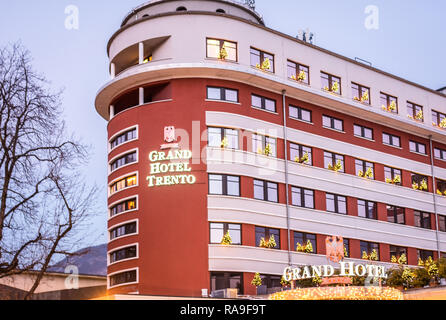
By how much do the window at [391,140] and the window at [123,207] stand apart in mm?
24776

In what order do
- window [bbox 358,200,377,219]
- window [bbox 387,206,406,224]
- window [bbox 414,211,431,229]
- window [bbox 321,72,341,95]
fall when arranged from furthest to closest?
1. window [bbox 414,211,431,229]
2. window [bbox 387,206,406,224]
3. window [bbox 358,200,377,219]
4. window [bbox 321,72,341,95]

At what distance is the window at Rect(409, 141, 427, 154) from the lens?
228 feet

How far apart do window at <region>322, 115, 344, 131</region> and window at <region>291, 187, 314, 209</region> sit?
21.3ft

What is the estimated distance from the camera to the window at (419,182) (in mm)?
68650

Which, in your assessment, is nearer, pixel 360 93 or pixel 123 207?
pixel 123 207

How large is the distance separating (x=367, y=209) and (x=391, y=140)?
8.10 meters

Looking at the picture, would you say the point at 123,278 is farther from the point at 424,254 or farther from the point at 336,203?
the point at 424,254

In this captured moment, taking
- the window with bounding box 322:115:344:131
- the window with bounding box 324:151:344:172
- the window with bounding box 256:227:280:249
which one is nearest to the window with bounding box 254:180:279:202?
the window with bounding box 256:227:280:249

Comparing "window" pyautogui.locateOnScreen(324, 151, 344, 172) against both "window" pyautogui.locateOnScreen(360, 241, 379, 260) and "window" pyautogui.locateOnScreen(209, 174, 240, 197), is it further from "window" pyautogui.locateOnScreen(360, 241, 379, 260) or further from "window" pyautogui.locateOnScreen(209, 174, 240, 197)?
"window" pyautogui.locateOnScreen(209, 174, 240, 197)

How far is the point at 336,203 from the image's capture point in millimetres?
61062

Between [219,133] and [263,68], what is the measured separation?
6.77 meters

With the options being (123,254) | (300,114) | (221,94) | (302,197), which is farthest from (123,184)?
(300,114)

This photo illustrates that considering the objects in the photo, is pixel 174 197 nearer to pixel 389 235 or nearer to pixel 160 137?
pixel 160 137

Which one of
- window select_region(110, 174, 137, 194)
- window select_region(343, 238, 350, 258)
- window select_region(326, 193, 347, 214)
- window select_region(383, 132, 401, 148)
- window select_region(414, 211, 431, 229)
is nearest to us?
window select_region(110, 174, 137, 194)
